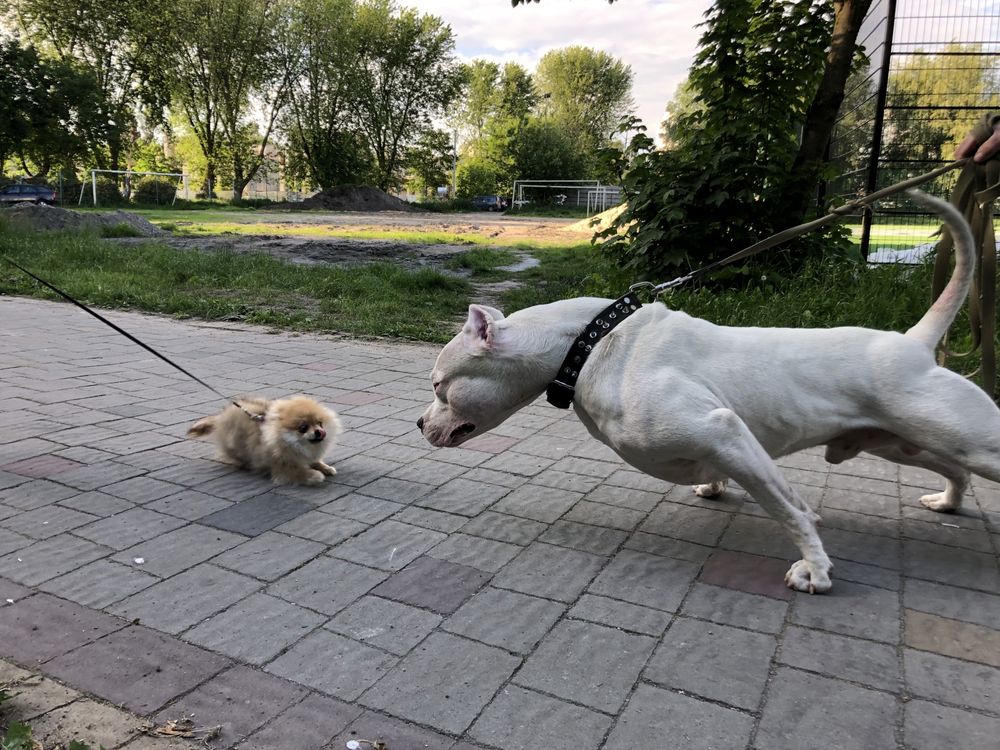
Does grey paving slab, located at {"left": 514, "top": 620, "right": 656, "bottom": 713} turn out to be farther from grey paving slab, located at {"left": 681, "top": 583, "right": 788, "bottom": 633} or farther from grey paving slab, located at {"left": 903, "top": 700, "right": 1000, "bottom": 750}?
grey paving slab, located at {"left": 903, "top": 700, "right": 1000, "bottom": 750}

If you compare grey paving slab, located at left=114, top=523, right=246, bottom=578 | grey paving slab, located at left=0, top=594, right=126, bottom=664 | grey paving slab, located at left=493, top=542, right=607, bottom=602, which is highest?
grey paving slab, located at left=0, top=594, right=126, bottom=664

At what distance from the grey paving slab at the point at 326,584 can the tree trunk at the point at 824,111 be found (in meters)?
7.13

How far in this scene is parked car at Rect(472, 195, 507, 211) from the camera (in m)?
58.8

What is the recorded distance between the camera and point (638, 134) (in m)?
8.51

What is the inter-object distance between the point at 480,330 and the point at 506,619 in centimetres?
125

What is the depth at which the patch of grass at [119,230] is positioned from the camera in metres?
20.0

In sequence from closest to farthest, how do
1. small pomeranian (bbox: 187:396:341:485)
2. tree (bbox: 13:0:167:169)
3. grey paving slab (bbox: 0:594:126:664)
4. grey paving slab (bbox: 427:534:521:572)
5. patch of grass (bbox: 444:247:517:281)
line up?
1. grey paving slab (bbox: 0:594:126:664)
2. grey paving slab (bbox: 427:534:521:572)
3. small pomeranian (bbox: 187:396:341:485)
4. patch of grass (bbox: 444:247:517:281)
5. tree (bbox: 13:0:167:169)

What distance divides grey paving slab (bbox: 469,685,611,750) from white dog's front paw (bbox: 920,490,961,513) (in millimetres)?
2643

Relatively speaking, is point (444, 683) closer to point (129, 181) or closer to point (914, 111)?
point (914, 111)

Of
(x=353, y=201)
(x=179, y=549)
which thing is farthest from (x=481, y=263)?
(x=353, y=201)

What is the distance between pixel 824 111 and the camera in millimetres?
8977

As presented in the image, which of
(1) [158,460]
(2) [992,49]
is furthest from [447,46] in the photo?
(1) [158,460]

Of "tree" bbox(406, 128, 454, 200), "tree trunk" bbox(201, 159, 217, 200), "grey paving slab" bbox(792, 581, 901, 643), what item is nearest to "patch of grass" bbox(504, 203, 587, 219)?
"tree" bbox(406, 128, 454, 200)

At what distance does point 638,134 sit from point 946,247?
5005 mm
